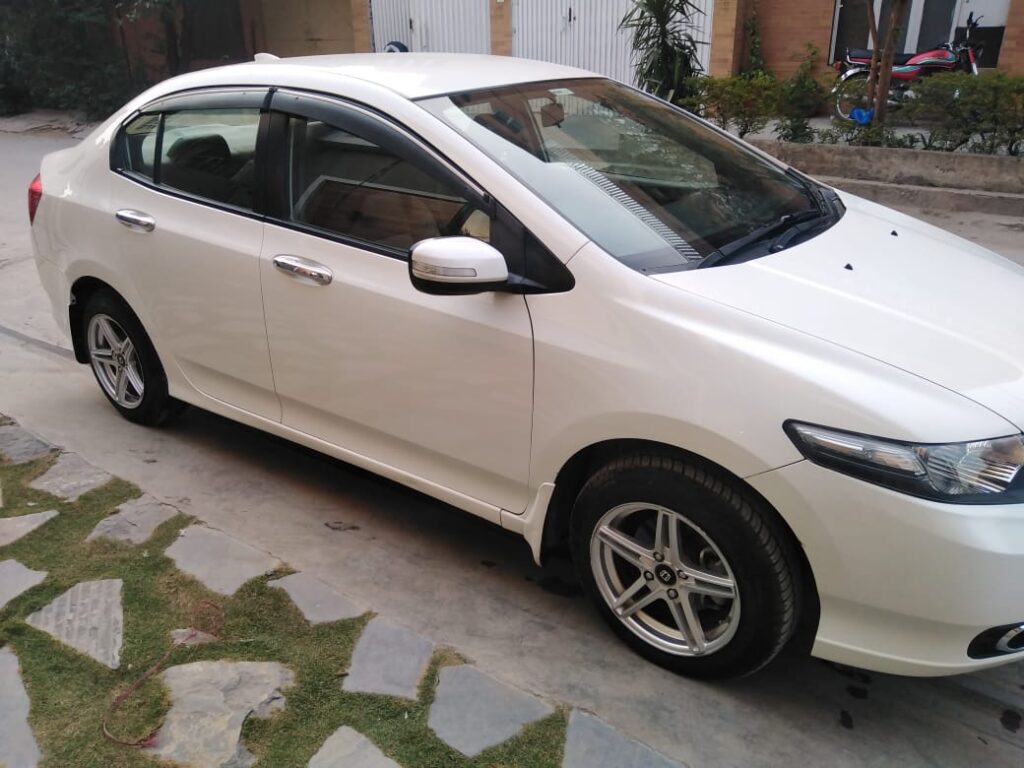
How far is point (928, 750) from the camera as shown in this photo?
248 cm

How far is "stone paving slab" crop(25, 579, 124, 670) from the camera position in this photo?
280cm

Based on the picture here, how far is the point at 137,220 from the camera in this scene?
3.76 metres

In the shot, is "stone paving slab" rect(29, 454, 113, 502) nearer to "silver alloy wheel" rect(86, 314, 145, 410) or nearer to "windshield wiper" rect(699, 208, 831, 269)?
"silver alloy wheel" rect(86, 314, 145, 410)

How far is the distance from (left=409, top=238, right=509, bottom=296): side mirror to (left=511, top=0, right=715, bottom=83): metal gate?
11.7 metres

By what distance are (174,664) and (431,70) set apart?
87.4 inches

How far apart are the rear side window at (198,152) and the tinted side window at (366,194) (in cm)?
25

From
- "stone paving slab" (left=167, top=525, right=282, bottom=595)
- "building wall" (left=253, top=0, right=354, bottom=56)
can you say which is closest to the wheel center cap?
"stone paving slab" (left=167, top=525, right=282, bottom=595)

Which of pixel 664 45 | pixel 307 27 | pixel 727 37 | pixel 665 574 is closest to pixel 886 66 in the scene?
pixel 664 45

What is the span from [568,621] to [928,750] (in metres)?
1.11

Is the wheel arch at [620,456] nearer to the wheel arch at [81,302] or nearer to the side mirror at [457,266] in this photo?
the side mirror at [457,266]

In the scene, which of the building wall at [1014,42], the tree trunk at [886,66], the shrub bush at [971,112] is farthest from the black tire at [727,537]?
the building wall at [1014,42]

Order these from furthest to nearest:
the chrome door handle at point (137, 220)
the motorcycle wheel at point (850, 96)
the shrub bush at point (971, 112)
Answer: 1. the motorcycle wheel at point (850, 96)
2. the shrub bush at point (971, 112)
3. the chrome door handle at point (137, 220)

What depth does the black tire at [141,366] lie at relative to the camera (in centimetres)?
405

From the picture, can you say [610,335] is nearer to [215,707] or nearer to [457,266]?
[457,266]
